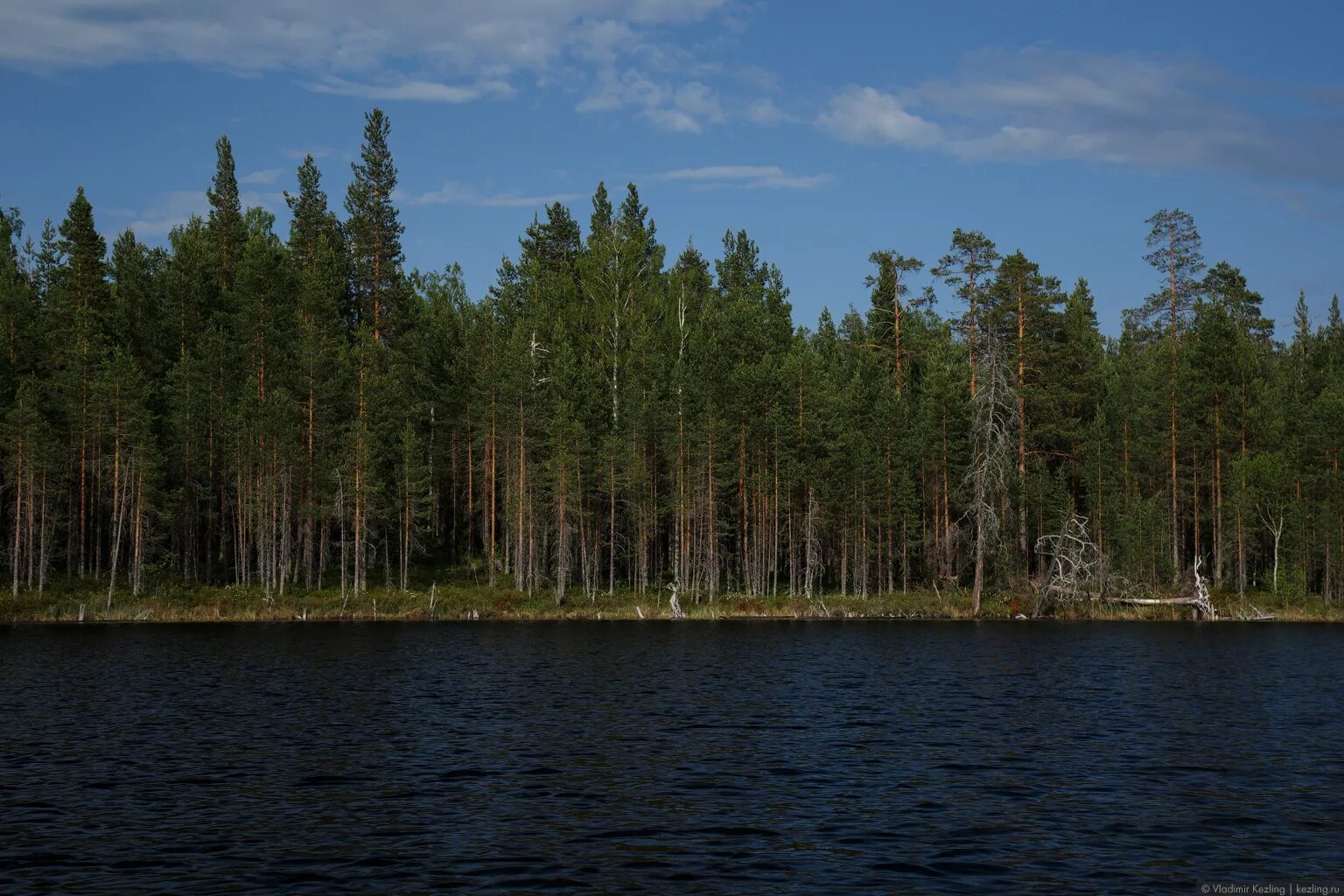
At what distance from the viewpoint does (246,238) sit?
109625mm

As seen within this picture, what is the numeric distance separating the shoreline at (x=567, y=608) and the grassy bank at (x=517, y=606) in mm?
63

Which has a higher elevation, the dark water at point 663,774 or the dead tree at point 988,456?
the dead tree at point 988,456

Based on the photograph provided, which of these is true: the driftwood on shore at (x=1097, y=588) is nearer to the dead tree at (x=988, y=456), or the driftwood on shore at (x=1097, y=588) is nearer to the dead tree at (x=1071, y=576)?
the dead tree at (x=1071, y=576)

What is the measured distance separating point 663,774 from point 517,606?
5166cm

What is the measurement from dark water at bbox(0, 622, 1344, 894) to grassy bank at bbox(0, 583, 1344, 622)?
69.6 ft

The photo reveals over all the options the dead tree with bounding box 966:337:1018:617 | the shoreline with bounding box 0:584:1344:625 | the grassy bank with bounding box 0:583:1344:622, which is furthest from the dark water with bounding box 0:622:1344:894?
the dead tree with bounding box 966:337:1018:617

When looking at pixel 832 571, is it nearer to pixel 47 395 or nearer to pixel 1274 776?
pixel 47 395

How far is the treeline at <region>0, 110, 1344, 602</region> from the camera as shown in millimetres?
78188

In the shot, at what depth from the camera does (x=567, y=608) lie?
77000 millimetres

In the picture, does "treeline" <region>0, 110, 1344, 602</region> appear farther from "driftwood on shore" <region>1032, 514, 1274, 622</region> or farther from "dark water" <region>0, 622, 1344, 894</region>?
"dark water" <region>0, 622, 1344, 894</region>

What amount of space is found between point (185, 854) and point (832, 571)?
262ft

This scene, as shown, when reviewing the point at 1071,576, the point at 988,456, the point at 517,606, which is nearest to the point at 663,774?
the point at 988,456

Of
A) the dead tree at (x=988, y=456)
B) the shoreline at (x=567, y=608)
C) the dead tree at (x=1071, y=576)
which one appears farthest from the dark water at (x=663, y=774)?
the dead tree at (x=988, y=456)

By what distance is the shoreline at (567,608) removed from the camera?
235 ft
